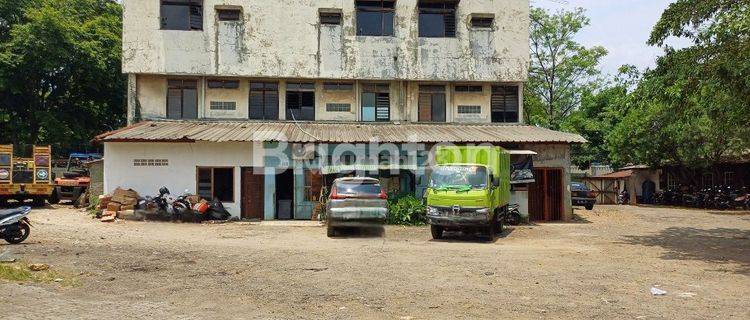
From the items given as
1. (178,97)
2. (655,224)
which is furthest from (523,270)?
(178,97)

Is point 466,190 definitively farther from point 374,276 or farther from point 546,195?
point 546,195

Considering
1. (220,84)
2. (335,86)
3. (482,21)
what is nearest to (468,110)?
(482,21)

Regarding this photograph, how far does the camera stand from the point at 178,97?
24.0 metres

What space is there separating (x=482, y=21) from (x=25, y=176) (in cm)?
2141

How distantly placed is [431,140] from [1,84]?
22.5m

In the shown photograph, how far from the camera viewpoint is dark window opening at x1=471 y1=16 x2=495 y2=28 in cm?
2523

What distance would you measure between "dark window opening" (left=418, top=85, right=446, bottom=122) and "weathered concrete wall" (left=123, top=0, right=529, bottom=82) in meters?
0.78

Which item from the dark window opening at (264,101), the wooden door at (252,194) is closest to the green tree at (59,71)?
the dark window opening at (264,101)

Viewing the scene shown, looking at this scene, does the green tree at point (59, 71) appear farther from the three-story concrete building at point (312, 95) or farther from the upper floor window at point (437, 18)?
the upper floor window at point (437, 18)

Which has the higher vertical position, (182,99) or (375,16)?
(375,16)

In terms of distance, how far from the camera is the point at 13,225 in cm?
1281

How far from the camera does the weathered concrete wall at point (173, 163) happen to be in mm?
21266

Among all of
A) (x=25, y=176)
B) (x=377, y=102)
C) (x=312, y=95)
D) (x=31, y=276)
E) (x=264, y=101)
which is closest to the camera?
(x=31, y=276)

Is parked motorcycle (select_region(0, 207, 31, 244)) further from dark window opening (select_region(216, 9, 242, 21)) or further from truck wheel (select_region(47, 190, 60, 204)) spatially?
truck wheel (select_region(47, 190, 60, 204))
